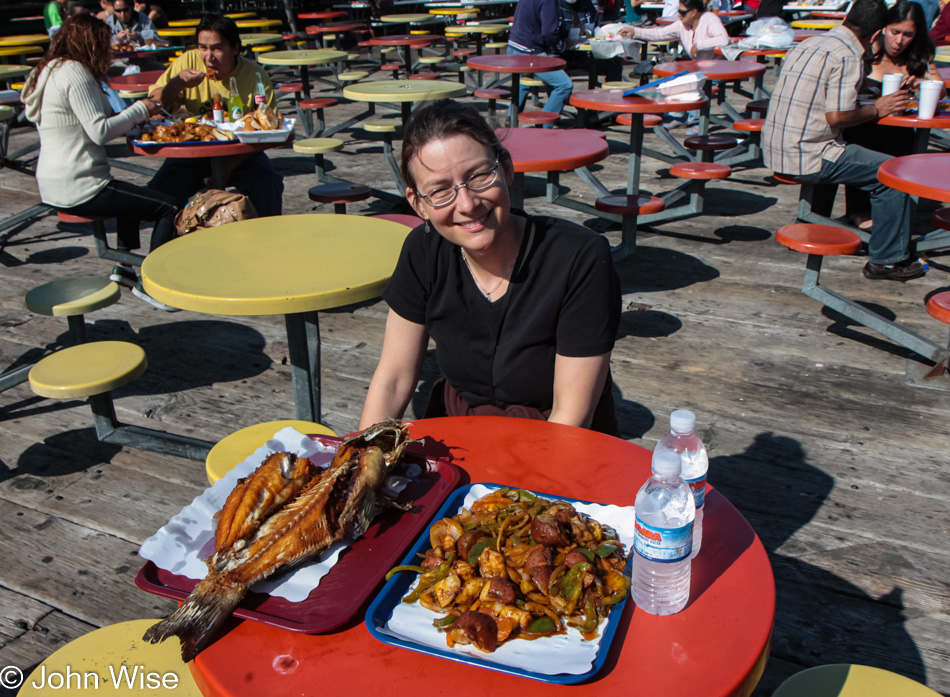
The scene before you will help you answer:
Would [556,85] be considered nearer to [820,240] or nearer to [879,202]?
[879,202]

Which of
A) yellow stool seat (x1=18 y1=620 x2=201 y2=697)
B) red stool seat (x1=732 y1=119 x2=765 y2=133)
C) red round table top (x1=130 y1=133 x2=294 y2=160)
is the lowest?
yellow stool seat (x1=18 y1=620 x2=201 y2=697)

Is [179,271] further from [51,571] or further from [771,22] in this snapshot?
[771,22]

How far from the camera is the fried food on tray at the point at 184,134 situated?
15.9 ft

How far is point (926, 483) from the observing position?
3.04 meters

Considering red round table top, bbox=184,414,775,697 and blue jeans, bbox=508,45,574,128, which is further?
blue jeans, bbox=508,45,574,128

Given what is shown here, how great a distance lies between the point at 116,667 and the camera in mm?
1627

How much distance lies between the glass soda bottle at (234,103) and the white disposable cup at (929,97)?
4.46m

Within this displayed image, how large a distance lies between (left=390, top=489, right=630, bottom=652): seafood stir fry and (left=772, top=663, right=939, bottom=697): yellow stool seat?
547 millimetres

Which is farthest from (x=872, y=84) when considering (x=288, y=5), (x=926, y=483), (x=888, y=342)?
(x=288, y=5)

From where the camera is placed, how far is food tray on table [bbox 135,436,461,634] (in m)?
1.21

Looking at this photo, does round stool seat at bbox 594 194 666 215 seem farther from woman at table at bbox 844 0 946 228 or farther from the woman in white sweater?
the woman in white sweater

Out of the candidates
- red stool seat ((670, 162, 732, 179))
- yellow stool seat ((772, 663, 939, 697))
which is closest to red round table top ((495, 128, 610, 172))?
red stool seat ((670, 162, 732, 179))

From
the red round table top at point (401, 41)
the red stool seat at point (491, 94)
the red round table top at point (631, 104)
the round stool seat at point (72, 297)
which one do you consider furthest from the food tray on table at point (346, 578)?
the red round table top at point (401, 41)

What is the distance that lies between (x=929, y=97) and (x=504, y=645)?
5024 mm
